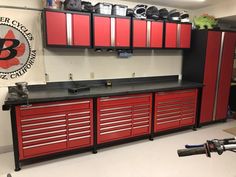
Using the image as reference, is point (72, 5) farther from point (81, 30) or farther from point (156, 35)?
point (156, 35)

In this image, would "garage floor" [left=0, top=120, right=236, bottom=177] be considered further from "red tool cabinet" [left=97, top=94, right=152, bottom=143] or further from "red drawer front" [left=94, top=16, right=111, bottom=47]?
"red drawer front" [left=94, top=16, right=111, bottom=47]

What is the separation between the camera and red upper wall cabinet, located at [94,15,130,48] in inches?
120

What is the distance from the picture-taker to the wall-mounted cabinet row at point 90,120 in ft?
8.26

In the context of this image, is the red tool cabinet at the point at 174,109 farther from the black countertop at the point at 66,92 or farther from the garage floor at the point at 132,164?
the garage floor at the point at 132,164

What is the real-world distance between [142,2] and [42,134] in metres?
2.96

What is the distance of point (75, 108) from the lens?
8.93 feet

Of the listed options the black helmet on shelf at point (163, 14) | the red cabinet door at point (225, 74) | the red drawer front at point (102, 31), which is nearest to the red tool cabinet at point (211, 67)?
the red cabinet door at point (225, 74)

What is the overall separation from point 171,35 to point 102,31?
1.45 meters

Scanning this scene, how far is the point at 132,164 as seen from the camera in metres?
2.67

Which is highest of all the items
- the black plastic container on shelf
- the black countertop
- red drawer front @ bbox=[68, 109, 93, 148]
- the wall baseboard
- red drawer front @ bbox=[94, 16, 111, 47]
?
the black plastic container on shelf

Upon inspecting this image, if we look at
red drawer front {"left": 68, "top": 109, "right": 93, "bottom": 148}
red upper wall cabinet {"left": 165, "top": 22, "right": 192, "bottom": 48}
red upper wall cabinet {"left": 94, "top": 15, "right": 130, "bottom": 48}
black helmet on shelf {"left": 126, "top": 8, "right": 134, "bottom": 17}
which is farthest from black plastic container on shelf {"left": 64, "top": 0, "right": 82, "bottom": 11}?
red upper wall cabinet {"left": 165, "top": 22, "right": 192, "bottom": 48}

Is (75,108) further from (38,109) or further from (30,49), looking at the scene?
(30,49)

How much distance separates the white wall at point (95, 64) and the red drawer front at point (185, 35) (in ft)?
1.22

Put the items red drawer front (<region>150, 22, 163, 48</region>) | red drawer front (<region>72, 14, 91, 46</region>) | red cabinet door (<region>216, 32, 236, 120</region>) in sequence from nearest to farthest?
red drawer front (<region>72, 14, 91, 46</region>) → red drawer front (<region>150, 22, 163, 48</region>) → red cabinet door (<region>216, 32, 236, 120</region>)
